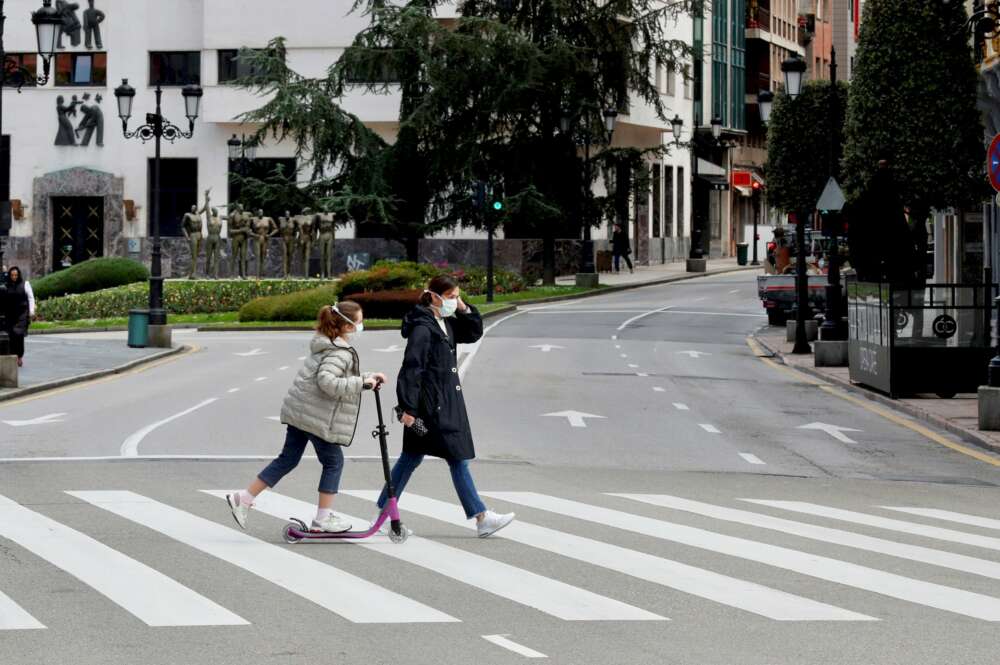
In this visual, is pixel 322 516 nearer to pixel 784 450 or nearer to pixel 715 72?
pixel 784 450

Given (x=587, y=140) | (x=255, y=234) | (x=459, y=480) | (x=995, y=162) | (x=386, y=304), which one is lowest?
(x=459, y=480)

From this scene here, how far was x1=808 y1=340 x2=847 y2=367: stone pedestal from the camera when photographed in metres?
32.0

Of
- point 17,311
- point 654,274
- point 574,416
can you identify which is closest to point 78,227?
point 654,274

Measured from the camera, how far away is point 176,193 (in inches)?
2891

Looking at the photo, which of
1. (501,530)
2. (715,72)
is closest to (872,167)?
(501,530)

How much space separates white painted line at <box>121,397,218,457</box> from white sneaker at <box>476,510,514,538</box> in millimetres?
6553

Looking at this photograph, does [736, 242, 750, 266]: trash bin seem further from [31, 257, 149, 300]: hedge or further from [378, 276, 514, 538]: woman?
[378, 276, 514, 538]: woman

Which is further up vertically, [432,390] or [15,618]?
[432,390]

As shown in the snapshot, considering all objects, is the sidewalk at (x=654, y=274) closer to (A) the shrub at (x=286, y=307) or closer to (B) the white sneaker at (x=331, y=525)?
(A) the shrub at (x=286, y=307)

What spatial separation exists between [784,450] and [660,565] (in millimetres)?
8385

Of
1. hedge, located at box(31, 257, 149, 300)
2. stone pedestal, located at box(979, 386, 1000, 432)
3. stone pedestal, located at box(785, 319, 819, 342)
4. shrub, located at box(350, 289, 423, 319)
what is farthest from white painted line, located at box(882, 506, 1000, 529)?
hedge, located at box(31, 257, 149, 300)

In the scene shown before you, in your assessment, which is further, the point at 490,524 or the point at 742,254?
the point at 742,254

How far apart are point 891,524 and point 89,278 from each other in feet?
157

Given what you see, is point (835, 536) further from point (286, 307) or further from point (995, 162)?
point (286, 307)
